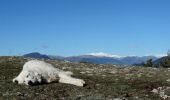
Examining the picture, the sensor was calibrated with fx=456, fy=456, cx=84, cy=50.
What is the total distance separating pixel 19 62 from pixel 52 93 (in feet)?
71.8

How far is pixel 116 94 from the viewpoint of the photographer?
29.8 meters

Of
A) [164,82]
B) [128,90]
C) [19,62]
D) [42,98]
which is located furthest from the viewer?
[19,62]

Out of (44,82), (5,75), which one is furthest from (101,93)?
(5,75)

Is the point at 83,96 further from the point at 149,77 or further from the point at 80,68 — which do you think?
the point at 80,68

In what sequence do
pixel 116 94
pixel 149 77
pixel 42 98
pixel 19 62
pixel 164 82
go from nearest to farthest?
1. pixel 42 98
2. pixel 116 94
3. pixel 164 82
4. pixel 149 77
5. pixel 19 62

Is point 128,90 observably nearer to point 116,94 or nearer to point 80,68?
point 116,94

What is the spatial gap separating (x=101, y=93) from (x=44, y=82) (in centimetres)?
498

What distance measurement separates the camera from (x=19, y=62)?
50.8 metres

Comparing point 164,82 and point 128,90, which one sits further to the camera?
point 164,82

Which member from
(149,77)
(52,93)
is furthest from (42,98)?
(149,77)

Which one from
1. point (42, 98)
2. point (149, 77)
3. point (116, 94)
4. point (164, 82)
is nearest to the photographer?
point (42, 98)

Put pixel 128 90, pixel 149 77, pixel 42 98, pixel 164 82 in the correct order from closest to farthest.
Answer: pixel 42 98
pixel 128 90
pixel 164 82
pixel 149 77

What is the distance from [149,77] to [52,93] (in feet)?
45.8

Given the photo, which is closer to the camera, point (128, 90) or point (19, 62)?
point (128, 90)
